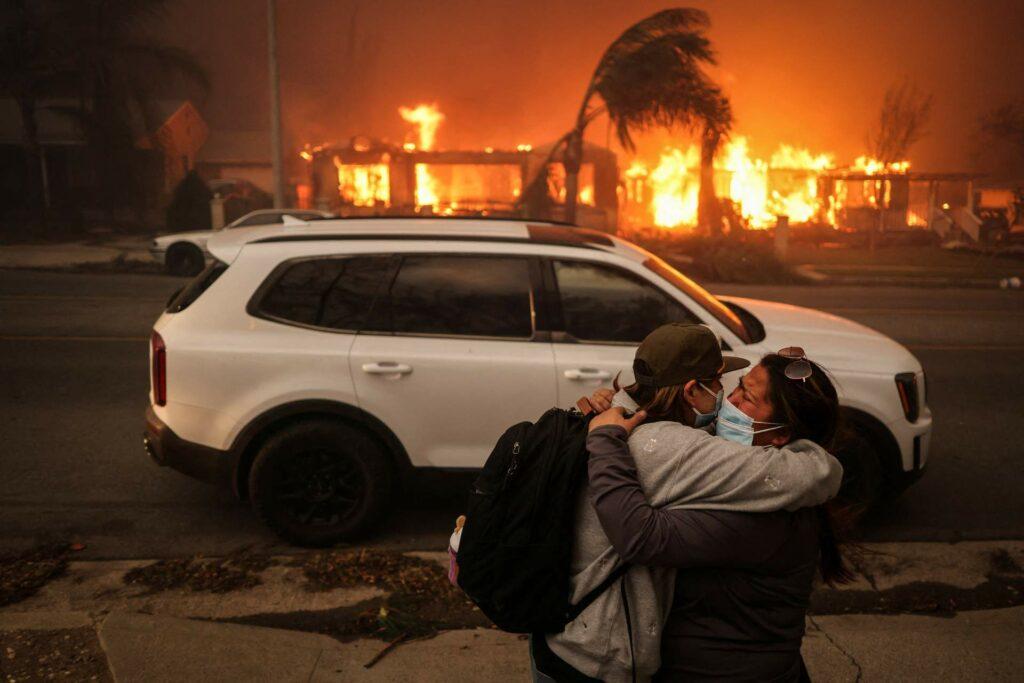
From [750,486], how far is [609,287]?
10.6 ft

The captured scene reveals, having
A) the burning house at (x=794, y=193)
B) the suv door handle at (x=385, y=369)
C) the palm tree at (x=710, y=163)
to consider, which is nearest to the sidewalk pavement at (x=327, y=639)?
the suv door handle at (x=385, y=369)

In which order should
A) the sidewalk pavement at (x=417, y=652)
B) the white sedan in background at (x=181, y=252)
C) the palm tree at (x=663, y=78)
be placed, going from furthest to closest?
1. the palm tree at (x=663, y=78)
2. the white sedan in background at (x=181, y=252)
3. the sidewalk pavement at (x=417, y=652)

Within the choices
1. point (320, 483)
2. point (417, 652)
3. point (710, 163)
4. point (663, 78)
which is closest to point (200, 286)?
point (320, 483)

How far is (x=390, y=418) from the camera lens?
4.86 m

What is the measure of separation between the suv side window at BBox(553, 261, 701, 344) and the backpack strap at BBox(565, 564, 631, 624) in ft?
9.98

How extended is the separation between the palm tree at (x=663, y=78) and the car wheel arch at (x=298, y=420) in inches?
762

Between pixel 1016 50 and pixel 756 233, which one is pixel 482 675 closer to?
pixel 756 233

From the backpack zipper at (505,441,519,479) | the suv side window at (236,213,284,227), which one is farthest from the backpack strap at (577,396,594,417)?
the suv side window at (236,213,284,227)

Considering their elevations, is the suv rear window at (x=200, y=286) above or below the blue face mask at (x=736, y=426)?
above

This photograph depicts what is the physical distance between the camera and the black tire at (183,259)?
59.8ft

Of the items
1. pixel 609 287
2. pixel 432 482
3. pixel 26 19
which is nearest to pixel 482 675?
pixel 432 482

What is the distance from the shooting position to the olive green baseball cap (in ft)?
7.14

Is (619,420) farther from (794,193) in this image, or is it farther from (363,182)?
(363,182)

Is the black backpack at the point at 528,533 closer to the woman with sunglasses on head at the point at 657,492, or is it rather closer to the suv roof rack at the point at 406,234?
the woman with sunglasses on head at the point at 657,492
